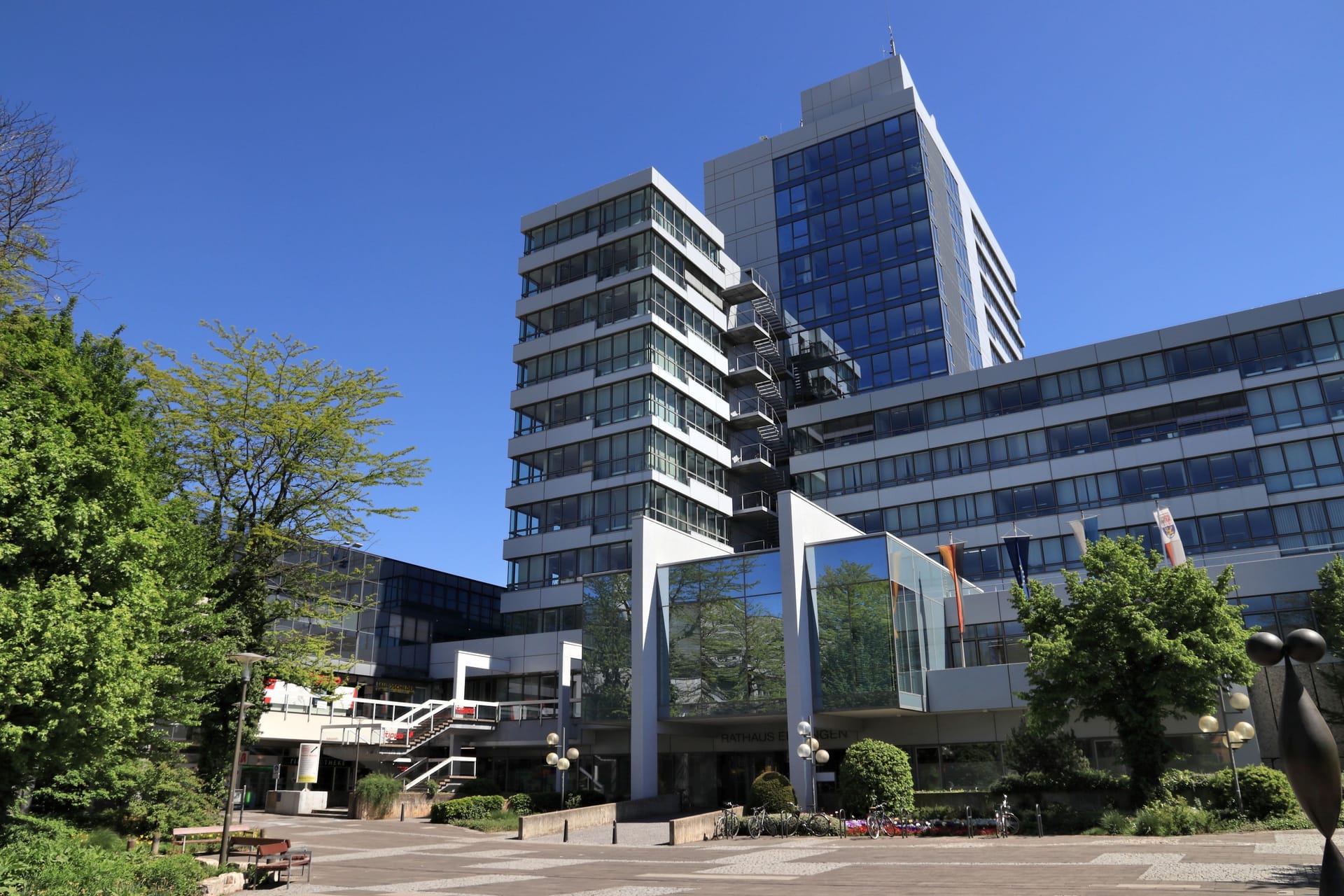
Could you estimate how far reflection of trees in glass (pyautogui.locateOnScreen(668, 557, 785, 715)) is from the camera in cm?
3691

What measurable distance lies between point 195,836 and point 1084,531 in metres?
36.3

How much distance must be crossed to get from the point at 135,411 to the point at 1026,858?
919 inches

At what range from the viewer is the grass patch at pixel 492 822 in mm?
34688

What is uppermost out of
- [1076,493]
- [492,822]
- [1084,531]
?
[1076,493]

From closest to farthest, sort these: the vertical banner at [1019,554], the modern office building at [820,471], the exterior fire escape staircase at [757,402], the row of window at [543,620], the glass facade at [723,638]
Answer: the glass facade at [723,638]
the modern office building at [820,471]
the vertical banner at [1019,554]
the row of window at [543,620]
the exterior fire escape staircase at [757,402]

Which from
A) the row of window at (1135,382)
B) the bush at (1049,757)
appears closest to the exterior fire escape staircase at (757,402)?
the row of window at (1135,382)

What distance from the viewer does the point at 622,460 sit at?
57.6 meters

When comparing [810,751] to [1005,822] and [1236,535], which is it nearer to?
[1005,822]

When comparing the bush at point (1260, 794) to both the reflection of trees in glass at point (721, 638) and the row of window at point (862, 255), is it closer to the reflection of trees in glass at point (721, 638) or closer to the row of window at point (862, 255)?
the reflection of trees in glass at point (721, 638)

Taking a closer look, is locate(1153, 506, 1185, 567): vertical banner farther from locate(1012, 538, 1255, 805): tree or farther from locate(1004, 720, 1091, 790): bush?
locate(1004, 720, 1091, 790): bush

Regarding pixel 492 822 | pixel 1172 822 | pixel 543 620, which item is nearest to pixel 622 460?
pixel 543 620

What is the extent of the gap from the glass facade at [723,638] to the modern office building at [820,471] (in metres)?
0.11

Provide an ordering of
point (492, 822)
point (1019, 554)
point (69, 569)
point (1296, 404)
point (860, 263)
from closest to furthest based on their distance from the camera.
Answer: point (69, 569) → point (492, 822) → point (1019, 554) → point (1296, 404) → point (860, 263)

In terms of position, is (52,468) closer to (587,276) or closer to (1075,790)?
(1075,790)
